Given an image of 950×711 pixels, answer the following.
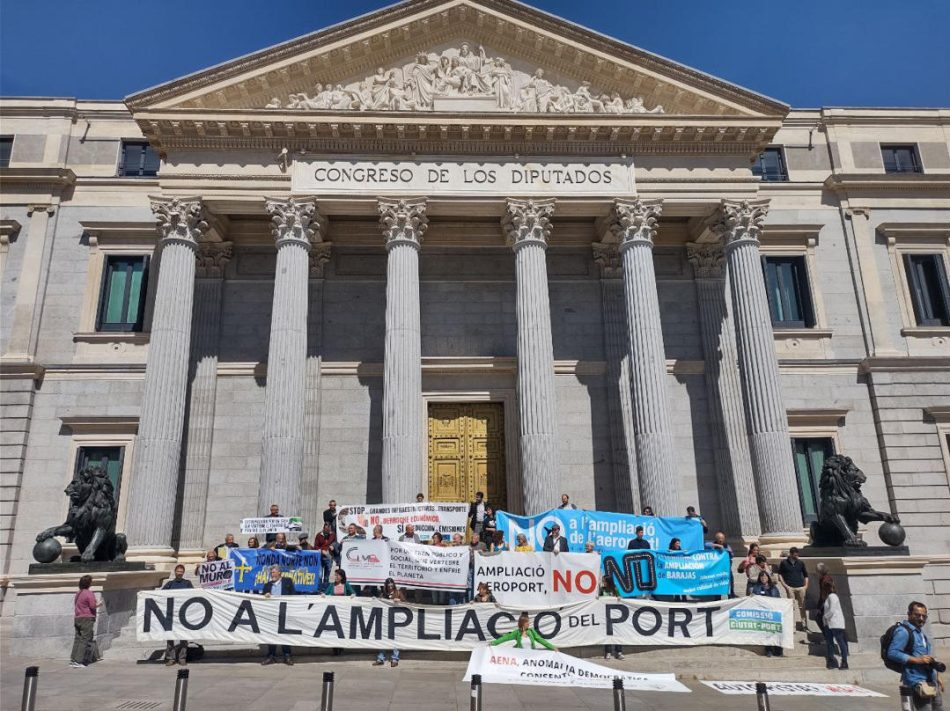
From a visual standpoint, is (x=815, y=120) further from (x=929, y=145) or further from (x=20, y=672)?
(x=20, y=672)

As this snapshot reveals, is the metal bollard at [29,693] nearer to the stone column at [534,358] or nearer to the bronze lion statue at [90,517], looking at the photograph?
the bronze lion statue at [90,517]

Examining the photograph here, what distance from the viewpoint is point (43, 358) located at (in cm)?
2381

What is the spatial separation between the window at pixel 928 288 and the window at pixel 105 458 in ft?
94.4

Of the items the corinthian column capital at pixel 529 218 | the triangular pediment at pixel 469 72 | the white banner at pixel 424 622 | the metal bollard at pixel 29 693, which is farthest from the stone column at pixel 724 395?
the metal bollard at pixel 29 693

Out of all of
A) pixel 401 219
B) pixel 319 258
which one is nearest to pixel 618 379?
pixel 401 219

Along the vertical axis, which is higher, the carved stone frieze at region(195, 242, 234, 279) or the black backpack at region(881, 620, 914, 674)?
the carved stone frieze at region(195, 242, 234, 279)

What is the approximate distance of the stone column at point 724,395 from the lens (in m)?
22.8

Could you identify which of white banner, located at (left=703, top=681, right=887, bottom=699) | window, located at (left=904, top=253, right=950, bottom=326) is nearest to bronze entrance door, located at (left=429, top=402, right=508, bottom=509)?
white banner, located at (left=703, top=681, right=887, bottom=699)

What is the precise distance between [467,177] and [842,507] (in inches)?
556

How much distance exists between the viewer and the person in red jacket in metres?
15.4

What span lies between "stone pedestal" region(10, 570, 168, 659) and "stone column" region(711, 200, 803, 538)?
16.5 metres

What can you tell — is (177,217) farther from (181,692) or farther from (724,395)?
(724,395)

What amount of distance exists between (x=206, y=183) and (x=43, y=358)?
8.72 m

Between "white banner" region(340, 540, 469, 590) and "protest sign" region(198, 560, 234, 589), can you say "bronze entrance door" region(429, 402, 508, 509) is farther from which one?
"protest sign" region(198, 560, 234, 589)
